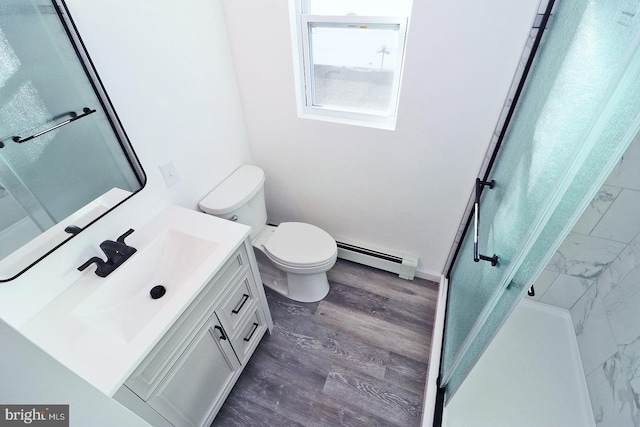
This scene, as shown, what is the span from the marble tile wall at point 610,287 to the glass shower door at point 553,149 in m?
0.56

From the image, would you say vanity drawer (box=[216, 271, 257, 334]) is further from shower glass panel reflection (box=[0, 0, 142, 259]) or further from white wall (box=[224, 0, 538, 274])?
white wall (box=[224, 0, 538, 274])

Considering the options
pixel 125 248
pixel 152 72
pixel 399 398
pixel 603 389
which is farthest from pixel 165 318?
pixel 603 389

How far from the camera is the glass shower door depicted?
1.61 feet

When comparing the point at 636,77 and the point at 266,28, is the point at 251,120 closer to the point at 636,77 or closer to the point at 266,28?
the point at 266,28

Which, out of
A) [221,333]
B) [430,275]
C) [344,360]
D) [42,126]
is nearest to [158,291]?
[221,333]

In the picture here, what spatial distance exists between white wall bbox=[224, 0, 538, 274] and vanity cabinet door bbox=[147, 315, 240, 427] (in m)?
1.01

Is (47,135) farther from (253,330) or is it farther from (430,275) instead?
(430,275)

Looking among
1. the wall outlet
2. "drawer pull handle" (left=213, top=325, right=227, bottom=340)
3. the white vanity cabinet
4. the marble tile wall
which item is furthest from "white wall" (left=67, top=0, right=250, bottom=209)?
the marble tile wall

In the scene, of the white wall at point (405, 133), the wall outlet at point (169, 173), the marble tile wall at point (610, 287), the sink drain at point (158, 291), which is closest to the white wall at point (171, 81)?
the wall outlet at point (169, 173)

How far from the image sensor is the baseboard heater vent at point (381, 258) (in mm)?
1923

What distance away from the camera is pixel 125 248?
107cm

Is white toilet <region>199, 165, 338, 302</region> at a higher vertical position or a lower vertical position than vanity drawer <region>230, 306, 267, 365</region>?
higher

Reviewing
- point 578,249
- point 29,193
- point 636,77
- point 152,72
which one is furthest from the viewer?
point 578,249

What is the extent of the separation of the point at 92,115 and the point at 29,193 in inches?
12.6
